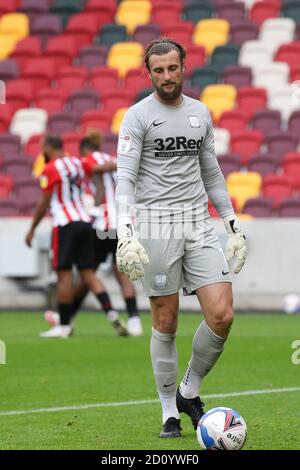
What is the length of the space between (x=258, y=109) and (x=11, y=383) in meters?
13.2

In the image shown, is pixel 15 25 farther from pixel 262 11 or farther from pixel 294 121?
pixel 294 121

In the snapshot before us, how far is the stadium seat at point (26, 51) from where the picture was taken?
24.1 m

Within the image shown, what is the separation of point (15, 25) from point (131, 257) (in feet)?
63.5

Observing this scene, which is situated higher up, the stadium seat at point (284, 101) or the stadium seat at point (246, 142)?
the stadium seat at point (284, 101)

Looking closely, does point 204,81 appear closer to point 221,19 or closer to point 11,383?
point 221,19

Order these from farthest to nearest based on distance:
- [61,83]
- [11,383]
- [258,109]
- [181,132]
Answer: [61,83] → [258,109] → [11,383] → [181,132]

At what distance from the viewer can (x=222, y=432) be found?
20.0 ft

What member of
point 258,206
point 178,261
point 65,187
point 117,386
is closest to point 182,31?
point 258,206

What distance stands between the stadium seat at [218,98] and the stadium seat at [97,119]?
184cm

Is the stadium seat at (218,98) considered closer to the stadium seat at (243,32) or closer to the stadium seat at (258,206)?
the stadium seat at (243,32)

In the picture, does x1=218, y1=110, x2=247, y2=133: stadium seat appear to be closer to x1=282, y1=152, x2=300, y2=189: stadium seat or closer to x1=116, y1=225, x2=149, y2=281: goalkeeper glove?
x1=282, y1=152, x2=300, y2=189: stadium seat

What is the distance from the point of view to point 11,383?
931 cm

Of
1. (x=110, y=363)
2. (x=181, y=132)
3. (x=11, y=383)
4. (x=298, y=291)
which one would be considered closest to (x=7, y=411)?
(x=11, y=383)

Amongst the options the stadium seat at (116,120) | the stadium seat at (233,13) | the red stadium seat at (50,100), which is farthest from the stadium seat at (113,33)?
the stadium seat at (116,120)
